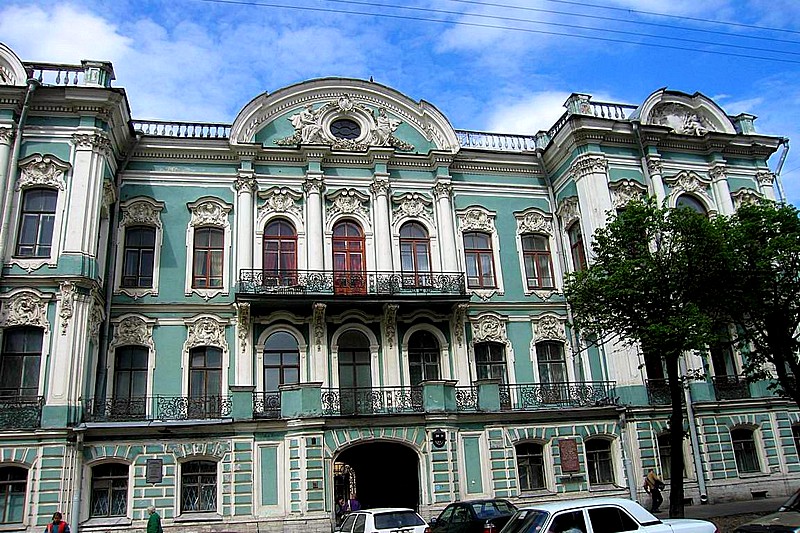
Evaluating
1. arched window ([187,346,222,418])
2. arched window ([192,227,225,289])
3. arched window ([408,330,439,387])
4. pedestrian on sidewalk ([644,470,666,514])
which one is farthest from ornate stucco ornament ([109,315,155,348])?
pedestrian on sidewalk ([644,470,666,514])

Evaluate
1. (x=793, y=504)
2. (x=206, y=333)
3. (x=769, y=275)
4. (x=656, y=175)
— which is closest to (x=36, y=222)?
(x=206, y=333)

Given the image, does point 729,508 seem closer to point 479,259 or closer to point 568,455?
point 568,455

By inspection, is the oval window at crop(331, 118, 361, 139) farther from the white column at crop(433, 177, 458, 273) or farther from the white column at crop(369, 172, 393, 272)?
the white column at crop(433, 177, 458, 273)

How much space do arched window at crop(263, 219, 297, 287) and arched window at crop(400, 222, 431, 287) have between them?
3.78m

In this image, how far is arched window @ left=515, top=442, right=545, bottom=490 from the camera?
20.5 m

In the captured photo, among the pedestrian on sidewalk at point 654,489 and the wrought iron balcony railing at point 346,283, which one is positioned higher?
the wrought iron balcony railing at point 346,283

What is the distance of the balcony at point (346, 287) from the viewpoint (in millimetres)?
20875

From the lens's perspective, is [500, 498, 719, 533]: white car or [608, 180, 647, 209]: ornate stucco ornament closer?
[500, 498, 719, 533]: white car

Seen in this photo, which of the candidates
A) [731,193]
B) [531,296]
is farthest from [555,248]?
[731,193]

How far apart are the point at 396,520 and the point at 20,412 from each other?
10695 mm

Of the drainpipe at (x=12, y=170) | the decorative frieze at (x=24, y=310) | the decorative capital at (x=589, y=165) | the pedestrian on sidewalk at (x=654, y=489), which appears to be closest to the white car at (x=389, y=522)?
the pedestrian on sidewalk at (x=654, y=489)

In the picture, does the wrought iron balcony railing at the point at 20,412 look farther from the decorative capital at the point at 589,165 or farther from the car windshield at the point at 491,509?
the decorative capital at the point at 589,165

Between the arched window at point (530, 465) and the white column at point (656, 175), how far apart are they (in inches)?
394

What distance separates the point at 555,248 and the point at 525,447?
25.0 ft
